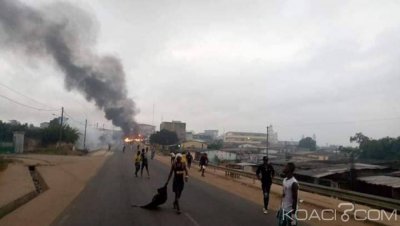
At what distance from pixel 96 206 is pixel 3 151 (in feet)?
187

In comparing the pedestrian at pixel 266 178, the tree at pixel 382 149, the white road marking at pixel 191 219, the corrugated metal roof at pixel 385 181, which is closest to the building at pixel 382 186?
the corrugated metal roof at pixel 385 181

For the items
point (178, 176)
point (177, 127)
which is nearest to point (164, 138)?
point (177, 127)

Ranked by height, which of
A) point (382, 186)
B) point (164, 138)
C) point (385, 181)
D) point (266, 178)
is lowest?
point (382, 186)

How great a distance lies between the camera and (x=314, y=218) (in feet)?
43.5

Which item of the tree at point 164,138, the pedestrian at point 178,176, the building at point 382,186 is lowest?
the building at point 382,186

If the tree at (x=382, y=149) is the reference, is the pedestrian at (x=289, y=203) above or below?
below

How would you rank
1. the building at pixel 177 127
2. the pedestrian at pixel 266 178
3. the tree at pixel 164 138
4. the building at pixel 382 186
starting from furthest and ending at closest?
the building at pixel 177 127 → the tree at pixel 164 138 → the building at pixel 382 186 → the pedestrian at pixel 266 178

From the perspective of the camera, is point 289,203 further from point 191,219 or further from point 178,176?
point 178,176

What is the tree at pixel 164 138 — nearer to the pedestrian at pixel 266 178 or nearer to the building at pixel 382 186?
the building at pixel 382 186

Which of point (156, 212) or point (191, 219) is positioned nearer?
point (191, 219)

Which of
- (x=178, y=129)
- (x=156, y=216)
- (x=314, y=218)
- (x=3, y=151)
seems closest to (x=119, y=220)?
(x=156, y=216)

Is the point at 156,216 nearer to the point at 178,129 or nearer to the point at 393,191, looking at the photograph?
the point at 393,191

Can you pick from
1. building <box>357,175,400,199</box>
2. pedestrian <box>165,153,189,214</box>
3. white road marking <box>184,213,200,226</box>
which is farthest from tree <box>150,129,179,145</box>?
white road marking <box>184,213,200,226</box>

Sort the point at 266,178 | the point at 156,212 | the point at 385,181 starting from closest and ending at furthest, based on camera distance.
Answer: the point at 156,212 < the point at 266,178 < the point at 385,181
